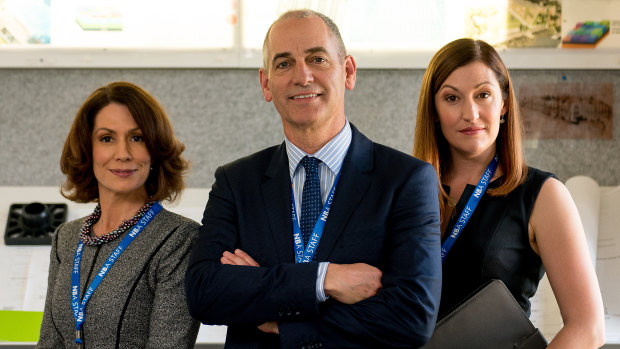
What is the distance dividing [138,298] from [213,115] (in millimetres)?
695

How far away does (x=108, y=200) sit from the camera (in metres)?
1.31

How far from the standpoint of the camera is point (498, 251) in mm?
1128

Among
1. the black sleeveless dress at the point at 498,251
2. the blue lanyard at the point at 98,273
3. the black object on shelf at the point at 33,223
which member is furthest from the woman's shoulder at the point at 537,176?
the black object on shelf at the point at 33,223

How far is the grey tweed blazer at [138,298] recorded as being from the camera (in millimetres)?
1150

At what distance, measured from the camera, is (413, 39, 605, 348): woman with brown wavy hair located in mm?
1094

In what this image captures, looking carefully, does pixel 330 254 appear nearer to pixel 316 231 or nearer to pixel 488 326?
pixel 316 231

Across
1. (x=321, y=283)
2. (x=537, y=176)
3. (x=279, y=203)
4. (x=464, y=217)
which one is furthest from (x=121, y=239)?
(x=537, y=176)

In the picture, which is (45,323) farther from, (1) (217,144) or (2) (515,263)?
(2) (515,263)

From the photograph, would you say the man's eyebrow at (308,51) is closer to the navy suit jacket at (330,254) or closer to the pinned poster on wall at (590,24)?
the navy suit jacket at (330,254)

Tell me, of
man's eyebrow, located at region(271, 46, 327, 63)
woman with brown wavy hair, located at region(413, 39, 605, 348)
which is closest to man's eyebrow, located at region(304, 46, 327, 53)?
man's eyebrow, located at region(271, 46, 327, 63)

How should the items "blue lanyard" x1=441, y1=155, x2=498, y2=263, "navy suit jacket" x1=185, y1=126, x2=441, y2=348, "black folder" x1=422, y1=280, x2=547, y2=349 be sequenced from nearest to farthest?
"navy suit jacket" x1=185, y1=126, x2=441, y2=348
"black folder" x1=422, y1=280, x2=547, y2=349
"blue lanyard" x1=441, y1=155, x2=498, y2=263

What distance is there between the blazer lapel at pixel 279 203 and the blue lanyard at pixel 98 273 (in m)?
0.30

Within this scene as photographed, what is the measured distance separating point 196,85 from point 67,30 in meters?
0.36

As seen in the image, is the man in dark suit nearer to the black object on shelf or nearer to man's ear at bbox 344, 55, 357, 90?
man's ear at bbox 344, 55, 357, 90
